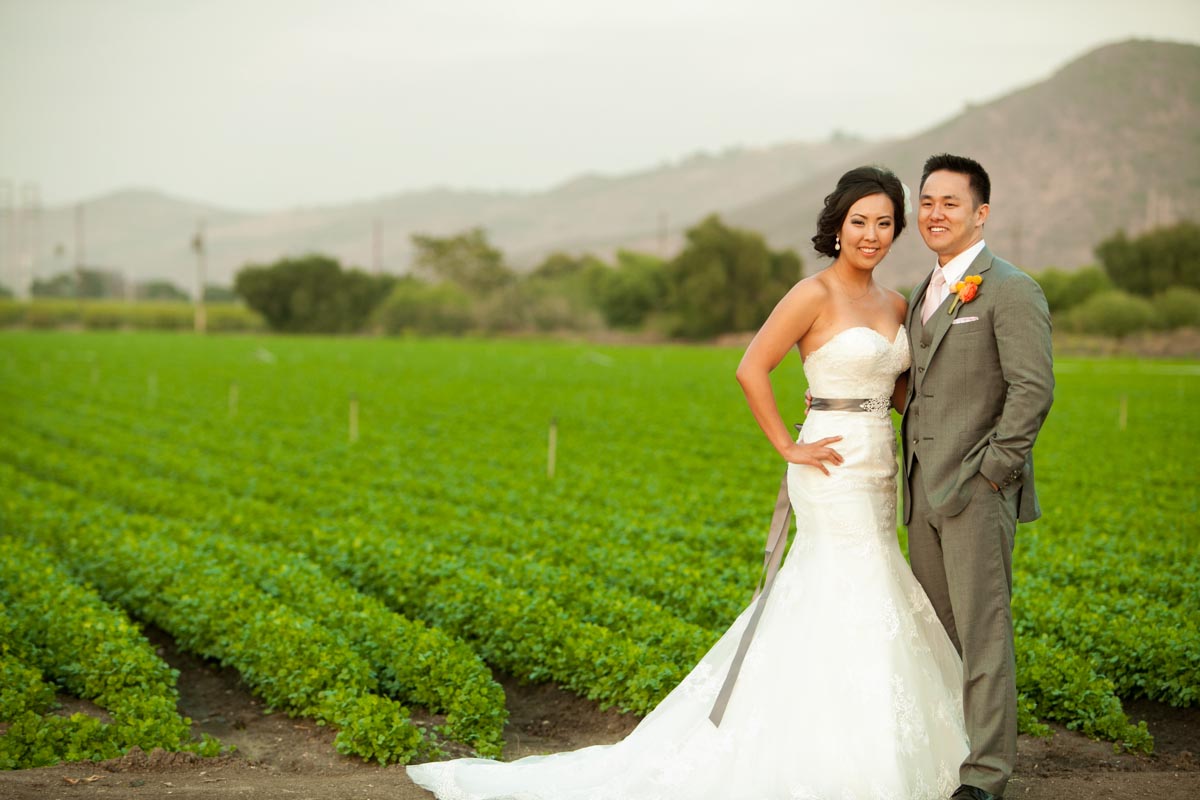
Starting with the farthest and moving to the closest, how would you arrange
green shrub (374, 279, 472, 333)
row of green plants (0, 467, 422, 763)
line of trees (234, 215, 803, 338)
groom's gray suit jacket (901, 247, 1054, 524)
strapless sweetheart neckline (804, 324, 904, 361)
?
green shrub (374, 279, 472, 333) → line of trees (234, 215, 803, 338) → row of green plants (0, 467, 422, 763) → strapless sweetheart neckline (804, 324, 904, 361) → groom's gray suit jacket (901, 247, 1054, 524)

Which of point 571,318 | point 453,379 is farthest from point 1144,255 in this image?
point 453,379

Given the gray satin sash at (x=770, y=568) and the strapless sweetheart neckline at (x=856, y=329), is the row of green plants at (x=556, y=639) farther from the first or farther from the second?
the strapless sweetheart neckline at (x=856, y=329)

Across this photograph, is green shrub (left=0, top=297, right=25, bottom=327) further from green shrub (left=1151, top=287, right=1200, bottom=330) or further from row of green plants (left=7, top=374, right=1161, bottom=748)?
row of green plants (left=7, top=374, right=1161, bottom=748)

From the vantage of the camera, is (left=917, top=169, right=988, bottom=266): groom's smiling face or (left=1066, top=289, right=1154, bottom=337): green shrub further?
(left=1066, top=289, right=1154, bottom=337): green shrub

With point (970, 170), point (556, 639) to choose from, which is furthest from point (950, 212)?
point (556, 639)

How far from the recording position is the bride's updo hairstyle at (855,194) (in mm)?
5000

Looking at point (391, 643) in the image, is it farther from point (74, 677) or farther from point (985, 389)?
point (985, 389)

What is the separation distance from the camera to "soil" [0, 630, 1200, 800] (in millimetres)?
5203

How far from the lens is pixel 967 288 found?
4.69m

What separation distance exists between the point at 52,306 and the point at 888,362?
90.1m

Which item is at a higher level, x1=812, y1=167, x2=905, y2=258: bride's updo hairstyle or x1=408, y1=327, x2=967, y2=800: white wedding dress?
x1=812, y1=167, x2=905, y2=258: bride's updo hairstyle

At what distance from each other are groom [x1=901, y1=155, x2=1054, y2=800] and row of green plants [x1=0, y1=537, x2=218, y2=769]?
3.64 m

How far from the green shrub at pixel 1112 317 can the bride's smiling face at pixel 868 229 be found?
65.5 meters

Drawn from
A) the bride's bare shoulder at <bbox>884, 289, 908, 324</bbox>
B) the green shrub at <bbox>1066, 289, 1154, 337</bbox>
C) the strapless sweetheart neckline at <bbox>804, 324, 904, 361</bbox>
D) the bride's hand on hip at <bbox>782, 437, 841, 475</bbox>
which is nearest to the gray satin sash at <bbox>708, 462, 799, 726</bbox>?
the bride's hand on hip at <bbox>782, 437, 841, 475</bbox>
